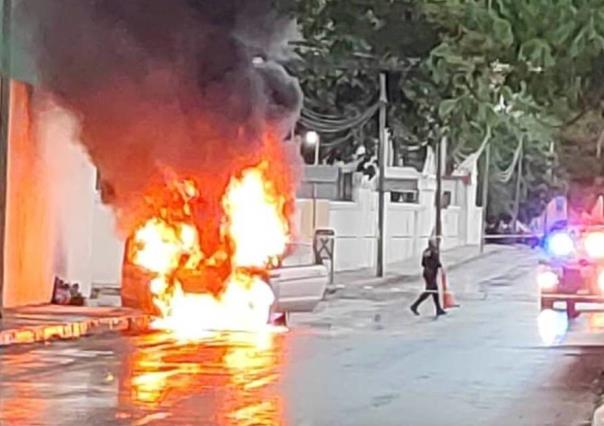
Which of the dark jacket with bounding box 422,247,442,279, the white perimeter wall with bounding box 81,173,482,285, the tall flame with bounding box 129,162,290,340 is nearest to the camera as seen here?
the tall flame with bounding box 129,162,290,340

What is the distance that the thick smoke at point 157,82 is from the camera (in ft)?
73.7

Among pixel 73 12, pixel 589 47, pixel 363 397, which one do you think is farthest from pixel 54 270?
pixel 589 47

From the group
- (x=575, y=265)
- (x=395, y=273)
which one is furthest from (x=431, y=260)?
(x=395, y=273)

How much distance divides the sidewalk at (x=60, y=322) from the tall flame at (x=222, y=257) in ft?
2.01

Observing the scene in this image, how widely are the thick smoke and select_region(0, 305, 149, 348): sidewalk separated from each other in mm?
2382

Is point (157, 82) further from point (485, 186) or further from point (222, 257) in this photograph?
point (485, 186)

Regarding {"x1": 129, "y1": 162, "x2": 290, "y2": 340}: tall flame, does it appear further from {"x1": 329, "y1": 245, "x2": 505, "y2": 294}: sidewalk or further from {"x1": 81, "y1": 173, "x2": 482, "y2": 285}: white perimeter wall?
{"x1": 329, "y1": 245, "x2": 505, "y2": 294}: sidewalk

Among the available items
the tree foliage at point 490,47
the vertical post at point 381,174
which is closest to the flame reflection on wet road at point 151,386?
the tree foliage at point 490,47

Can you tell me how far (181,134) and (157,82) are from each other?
0.86m

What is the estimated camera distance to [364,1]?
17188 millimetres

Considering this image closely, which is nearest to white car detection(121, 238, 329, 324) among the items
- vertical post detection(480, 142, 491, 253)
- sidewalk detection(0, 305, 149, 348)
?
sidewalk detection(0, 305, 149, 348)

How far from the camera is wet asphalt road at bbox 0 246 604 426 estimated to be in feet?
40.3

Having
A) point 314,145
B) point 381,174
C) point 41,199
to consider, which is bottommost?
point 41,199

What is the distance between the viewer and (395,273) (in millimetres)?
42188
